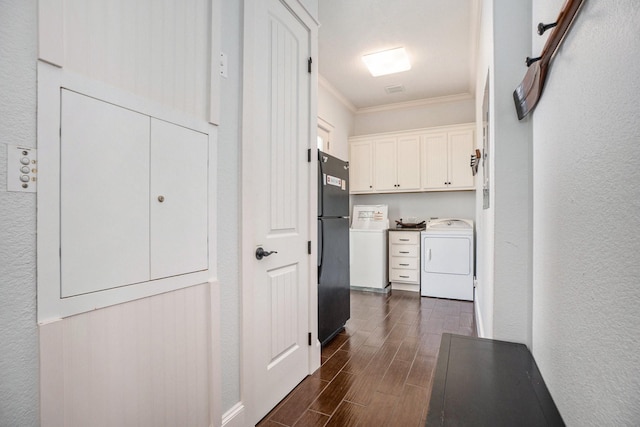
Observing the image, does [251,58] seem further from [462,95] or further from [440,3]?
[462,95]

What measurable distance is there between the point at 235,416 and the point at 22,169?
1.35 metres

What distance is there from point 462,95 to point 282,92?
391 centimetres

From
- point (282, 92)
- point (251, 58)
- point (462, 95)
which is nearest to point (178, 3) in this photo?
point (251, 58)

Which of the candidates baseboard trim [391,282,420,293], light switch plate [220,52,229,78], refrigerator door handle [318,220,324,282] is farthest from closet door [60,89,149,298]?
baseboard trim [391,282,420,293]

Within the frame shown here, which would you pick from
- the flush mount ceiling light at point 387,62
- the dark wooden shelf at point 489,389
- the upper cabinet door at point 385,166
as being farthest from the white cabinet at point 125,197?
the upper cabinet door at point 385,166

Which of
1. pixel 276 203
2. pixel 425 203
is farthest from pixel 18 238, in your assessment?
pixel 425 203

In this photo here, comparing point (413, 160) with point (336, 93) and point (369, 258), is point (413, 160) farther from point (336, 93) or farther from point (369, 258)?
point (369, 258)

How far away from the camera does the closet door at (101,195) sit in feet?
3.03

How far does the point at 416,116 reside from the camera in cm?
523

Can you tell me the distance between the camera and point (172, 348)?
1241 millimetres

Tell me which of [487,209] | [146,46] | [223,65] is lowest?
[487,209]

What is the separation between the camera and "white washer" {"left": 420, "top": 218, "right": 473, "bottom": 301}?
4.10m

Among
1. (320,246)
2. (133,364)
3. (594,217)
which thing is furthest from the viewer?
(320,246)

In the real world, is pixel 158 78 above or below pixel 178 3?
below
